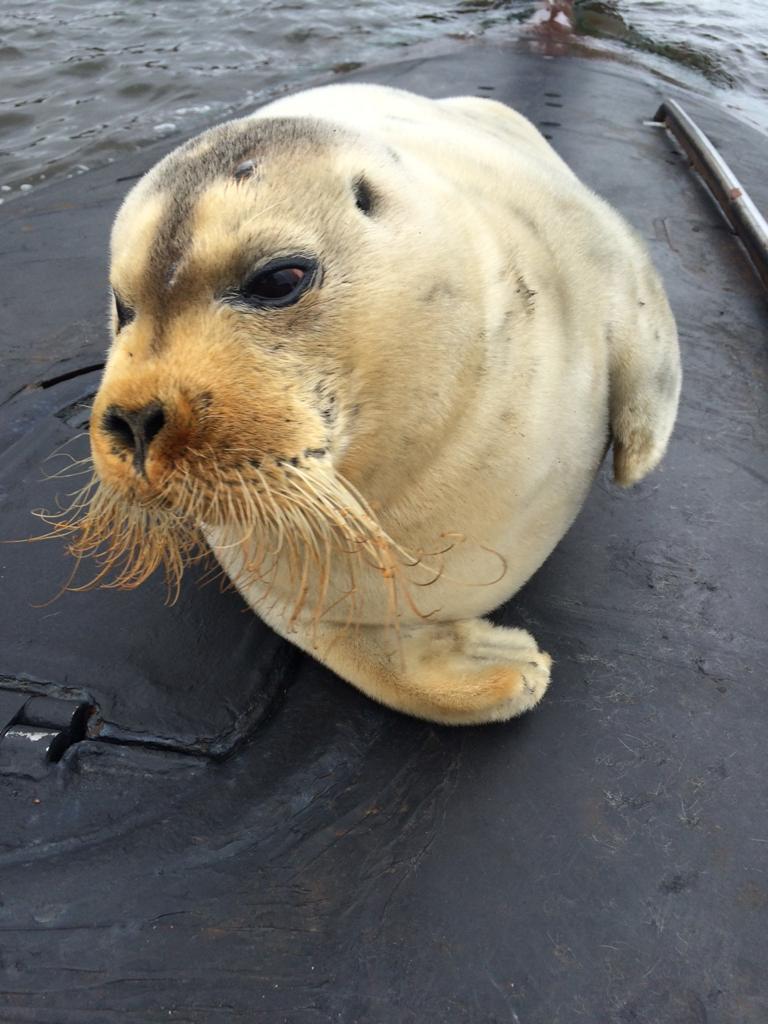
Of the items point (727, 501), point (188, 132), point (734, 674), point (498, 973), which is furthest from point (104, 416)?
point (188, 132)

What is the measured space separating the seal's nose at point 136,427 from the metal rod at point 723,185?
3.83 meters

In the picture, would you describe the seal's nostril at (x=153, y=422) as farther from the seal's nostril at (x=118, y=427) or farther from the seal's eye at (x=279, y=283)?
the seal's eye at (x=279, y=283)

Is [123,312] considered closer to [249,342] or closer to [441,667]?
[249,342]

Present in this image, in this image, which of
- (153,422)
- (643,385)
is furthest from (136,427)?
(643,385)

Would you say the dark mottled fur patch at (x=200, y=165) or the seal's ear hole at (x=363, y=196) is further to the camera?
the seal's ear hole at (x=363, y=196)

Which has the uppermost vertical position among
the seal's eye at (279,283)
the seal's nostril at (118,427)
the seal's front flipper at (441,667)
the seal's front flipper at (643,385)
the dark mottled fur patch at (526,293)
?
the seal's eye at (279,283)

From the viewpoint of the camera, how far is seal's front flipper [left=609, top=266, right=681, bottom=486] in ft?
8.13

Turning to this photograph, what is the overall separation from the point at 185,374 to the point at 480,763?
1257mm

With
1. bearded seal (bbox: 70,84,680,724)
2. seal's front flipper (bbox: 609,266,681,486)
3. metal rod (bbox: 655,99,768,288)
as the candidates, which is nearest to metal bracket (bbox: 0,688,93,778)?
bearded seal (bbox: 70,84,680,724)

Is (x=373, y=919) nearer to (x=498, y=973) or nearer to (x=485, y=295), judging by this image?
(x=498, y=973)

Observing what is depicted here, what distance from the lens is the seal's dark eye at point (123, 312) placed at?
5.46ft

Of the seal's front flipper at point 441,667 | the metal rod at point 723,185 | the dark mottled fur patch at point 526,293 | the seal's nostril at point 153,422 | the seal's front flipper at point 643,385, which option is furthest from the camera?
the metal rod at point 723,185

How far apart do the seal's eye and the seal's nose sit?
28 cm

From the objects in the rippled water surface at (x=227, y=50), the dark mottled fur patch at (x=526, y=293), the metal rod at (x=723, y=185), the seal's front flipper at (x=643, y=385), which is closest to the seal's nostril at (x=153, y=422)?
the dark mottled fur patch at (x=526, y=293)
